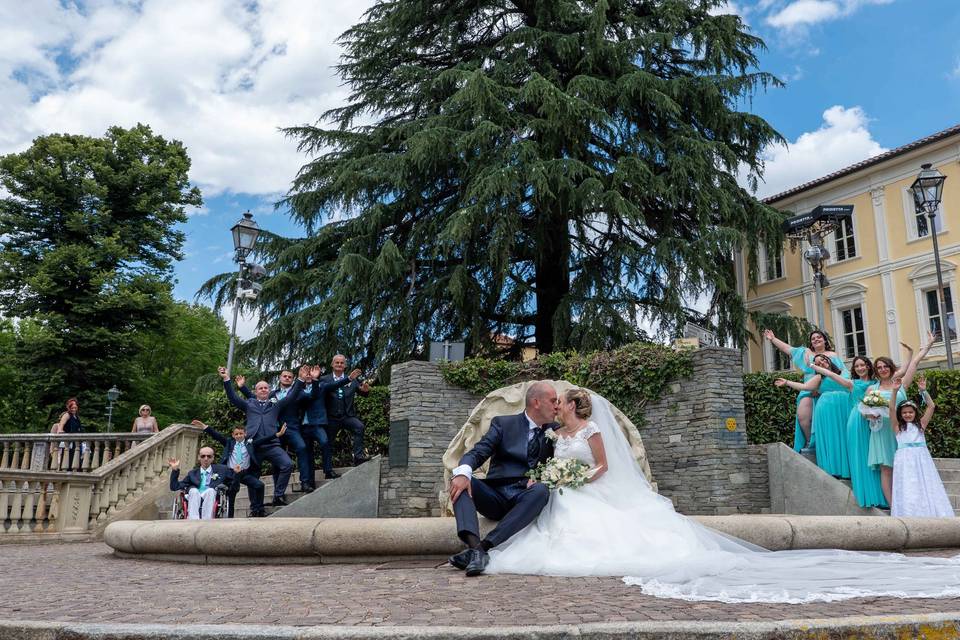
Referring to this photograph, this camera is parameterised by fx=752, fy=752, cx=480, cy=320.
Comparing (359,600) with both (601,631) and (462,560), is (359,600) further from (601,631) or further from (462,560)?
(601,631)

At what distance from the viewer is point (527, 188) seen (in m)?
17.8

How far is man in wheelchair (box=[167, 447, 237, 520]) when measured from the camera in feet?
36.0

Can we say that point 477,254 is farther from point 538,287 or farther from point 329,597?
point 329,597

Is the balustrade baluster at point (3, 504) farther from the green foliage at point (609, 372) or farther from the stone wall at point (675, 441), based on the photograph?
the green foliage at point (609, 372)

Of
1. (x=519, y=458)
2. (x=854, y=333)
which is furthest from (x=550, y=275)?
(x=854, y=333)

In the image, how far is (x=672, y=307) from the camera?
57.6 feet

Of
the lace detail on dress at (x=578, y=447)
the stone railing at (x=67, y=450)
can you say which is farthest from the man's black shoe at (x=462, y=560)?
the stone railing at (x=67, y=450)

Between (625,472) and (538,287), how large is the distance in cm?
1344

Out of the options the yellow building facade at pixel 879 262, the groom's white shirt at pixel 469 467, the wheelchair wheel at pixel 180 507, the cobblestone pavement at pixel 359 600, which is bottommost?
the cobblestone pavement at pixel 359 600

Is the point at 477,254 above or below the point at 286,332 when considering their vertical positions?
above

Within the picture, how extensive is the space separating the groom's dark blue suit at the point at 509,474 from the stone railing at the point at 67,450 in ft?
35.3

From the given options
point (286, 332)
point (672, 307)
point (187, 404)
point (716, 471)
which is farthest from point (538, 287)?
point (187, 404)

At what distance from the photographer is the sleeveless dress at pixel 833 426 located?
409 inches

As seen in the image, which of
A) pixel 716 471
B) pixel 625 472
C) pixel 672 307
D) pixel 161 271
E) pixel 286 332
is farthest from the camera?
pixel 161 271
